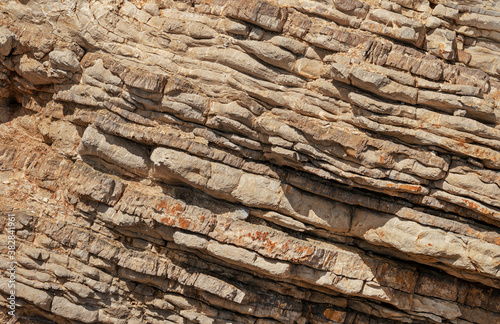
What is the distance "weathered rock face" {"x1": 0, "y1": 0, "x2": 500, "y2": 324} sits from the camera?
10375mm

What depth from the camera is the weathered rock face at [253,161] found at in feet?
34.0

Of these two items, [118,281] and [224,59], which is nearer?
[224,59]

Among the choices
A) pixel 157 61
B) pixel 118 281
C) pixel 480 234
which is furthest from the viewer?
pixel 118 281

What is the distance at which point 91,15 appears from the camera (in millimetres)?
11867

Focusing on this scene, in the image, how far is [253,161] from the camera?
11508mm

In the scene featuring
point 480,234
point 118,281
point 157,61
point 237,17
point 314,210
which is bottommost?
point 118,281

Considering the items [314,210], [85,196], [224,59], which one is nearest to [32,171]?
[85,196]

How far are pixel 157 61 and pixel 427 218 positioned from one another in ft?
25.9

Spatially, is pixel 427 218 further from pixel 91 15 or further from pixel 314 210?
pixel 91 15

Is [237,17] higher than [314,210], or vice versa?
[237,17]

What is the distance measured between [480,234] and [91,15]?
11475mm

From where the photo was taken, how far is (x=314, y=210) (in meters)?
11.5

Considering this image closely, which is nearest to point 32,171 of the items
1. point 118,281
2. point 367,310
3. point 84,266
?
point 84,266

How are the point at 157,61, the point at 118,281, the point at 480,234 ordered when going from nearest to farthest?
the point at 480,234 < the point at 157,61 < the point at 118,281
